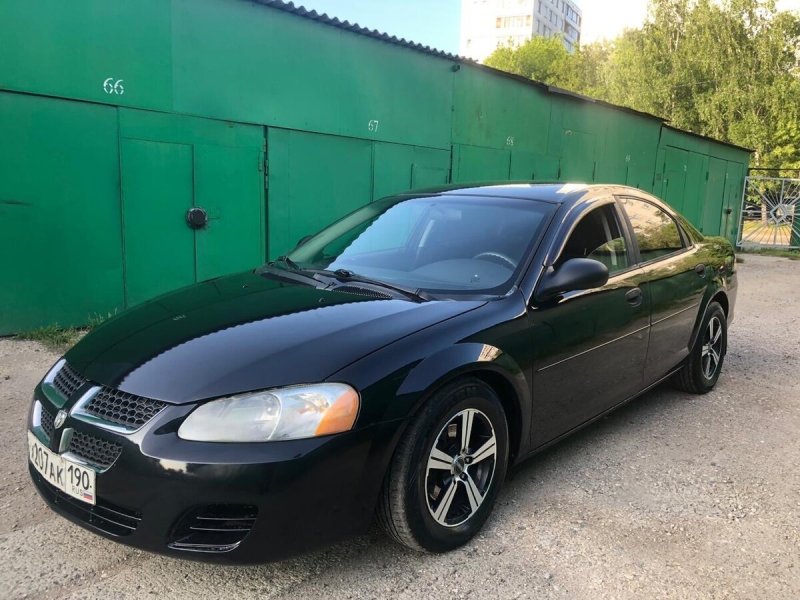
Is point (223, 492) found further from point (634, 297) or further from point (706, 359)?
point (706, 359)

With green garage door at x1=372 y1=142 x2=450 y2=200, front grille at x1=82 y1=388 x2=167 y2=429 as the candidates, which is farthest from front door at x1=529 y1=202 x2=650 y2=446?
green garage door at x1=372 y1=142 x2=450 y2=200

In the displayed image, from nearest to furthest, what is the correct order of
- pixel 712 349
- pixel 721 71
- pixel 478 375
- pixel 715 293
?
pixel 478 375 → pixel 715 293 → pixel 712 349 → pixel 721 71

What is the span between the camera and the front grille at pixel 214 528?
2049 millimetres

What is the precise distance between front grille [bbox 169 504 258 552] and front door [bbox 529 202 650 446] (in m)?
1.40

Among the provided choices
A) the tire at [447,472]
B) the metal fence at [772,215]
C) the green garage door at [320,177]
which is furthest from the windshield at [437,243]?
the metal fence at [772,215]

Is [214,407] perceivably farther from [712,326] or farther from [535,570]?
[712,326]

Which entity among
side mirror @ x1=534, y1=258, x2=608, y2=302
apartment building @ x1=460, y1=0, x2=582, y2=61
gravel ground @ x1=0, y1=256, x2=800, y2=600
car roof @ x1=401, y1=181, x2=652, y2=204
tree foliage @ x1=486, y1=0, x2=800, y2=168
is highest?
apartment building @ x1=460, y1=0, x2=582, y2=61

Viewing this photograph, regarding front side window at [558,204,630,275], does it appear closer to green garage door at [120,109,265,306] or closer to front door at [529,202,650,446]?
front door at [529,202,650,446]

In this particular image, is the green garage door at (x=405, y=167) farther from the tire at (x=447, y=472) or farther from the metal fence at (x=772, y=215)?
the metal fence at (x=772, y=215)

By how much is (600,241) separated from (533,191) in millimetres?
456

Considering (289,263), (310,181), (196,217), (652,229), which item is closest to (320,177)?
(310,181)

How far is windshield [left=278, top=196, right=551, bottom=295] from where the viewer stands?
3.03 meters

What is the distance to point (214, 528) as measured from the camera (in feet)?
6.77

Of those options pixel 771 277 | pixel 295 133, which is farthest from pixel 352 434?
pixel 771 277
